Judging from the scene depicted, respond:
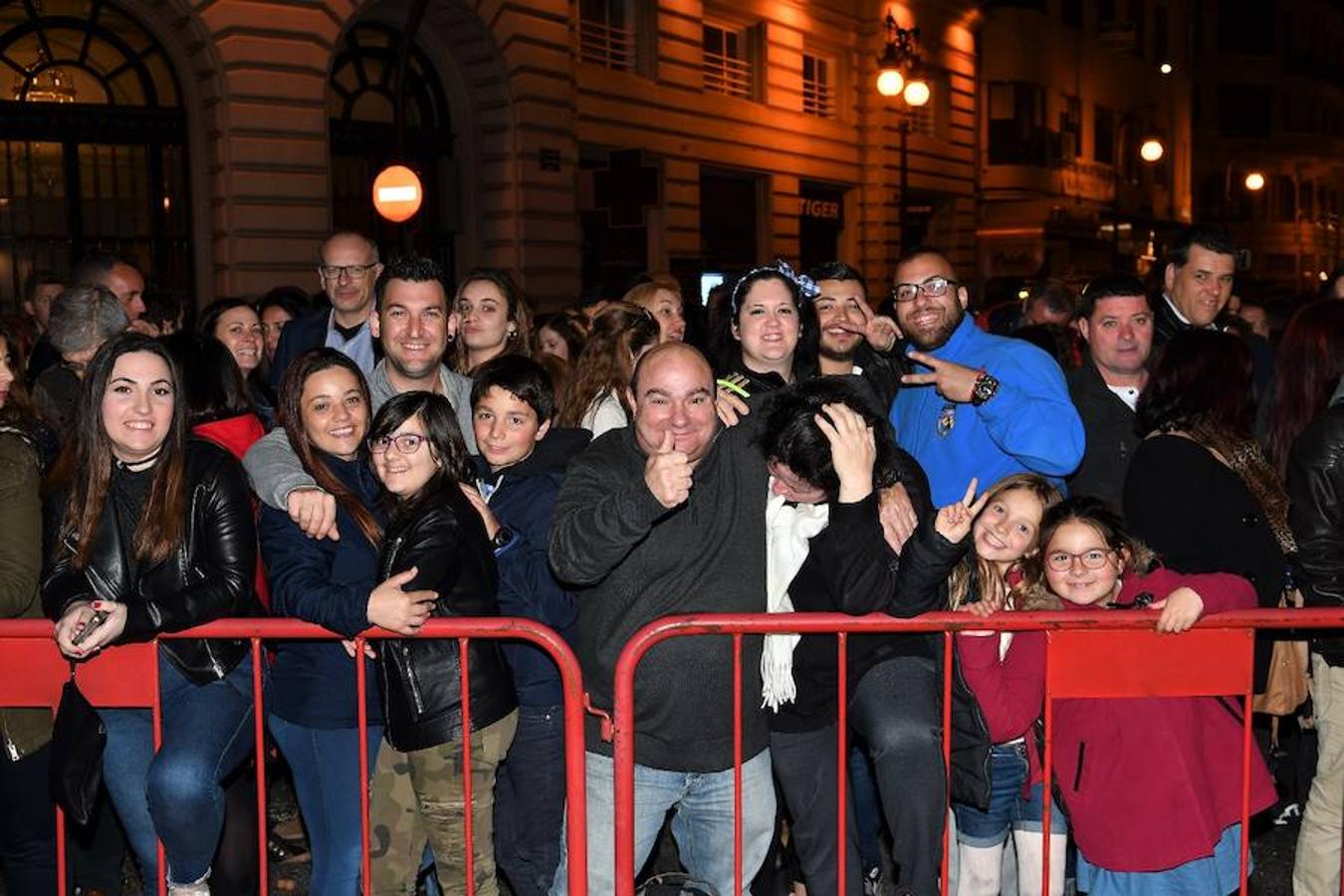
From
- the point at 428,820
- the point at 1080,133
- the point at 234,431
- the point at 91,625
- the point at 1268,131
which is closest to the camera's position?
the point at 91,625

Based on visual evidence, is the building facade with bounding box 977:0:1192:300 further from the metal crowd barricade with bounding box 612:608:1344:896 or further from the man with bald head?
the man with bald head

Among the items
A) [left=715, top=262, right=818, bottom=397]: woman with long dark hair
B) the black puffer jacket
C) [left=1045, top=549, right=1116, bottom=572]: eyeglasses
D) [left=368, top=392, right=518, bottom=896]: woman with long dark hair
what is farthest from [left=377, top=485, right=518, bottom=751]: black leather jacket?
the black puffer jacket

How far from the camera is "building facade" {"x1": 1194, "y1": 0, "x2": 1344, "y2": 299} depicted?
57469 mm

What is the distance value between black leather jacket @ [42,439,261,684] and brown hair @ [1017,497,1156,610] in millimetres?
2530

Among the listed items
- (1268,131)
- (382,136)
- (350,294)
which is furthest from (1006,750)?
(1268,131)

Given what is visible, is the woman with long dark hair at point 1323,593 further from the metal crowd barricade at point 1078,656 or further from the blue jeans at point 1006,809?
the blue jeans at point 1006,809

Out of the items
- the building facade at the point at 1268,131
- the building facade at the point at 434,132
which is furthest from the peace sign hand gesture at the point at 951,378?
the building facade at the point at 1268,131

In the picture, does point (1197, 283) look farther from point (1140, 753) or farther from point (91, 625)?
point (91, 625)

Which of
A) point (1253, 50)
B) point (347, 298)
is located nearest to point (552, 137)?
point (347, 298)

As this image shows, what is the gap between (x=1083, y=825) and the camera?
3.98 meters

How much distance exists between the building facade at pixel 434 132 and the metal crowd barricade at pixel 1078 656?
7.53 metres

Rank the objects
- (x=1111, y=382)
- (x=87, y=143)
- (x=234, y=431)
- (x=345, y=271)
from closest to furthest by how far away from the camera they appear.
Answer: (x=234, y=431) → (x=1111, y=382) → (x=345, y=271) → (x=87, y=143)

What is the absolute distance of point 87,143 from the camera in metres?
14.8

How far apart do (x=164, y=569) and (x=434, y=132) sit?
14.9m
